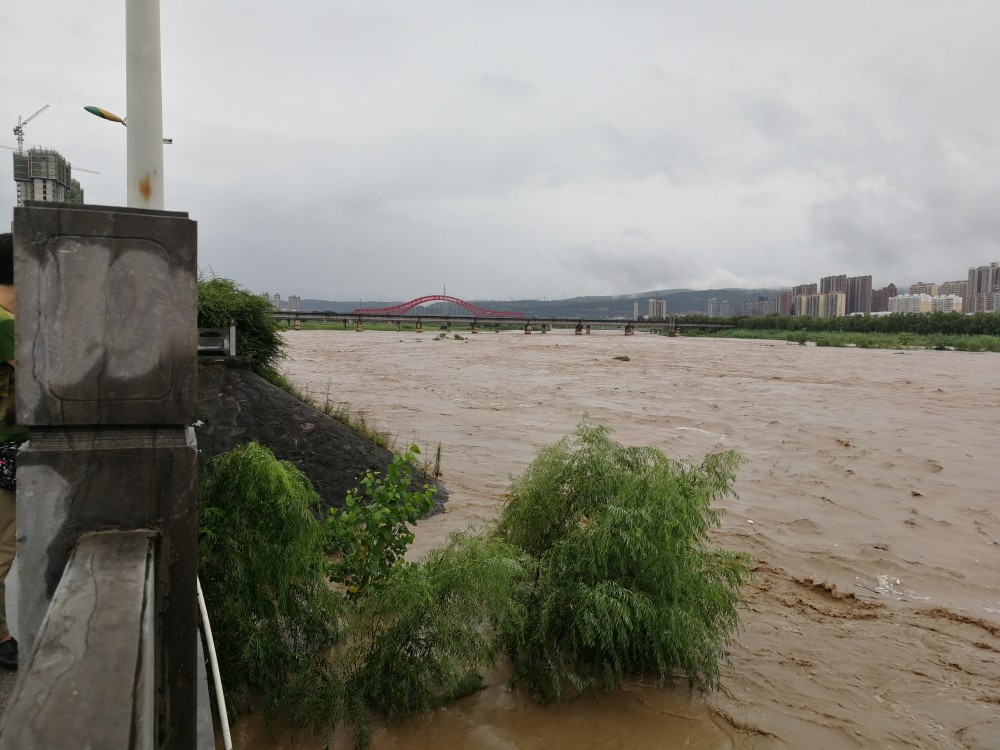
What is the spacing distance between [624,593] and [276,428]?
4.77m

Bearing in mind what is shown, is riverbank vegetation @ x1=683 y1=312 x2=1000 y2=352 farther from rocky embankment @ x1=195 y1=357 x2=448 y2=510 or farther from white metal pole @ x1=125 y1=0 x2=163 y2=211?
white metal pole @ x1=125 y1=0 x2=163 y2=211

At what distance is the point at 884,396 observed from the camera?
23328 millimetres

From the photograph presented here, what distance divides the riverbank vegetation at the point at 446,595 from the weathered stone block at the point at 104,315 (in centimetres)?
163

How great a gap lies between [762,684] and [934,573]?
11.5ft

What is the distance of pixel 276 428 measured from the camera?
764 cm

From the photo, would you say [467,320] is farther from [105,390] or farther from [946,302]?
[946,302]

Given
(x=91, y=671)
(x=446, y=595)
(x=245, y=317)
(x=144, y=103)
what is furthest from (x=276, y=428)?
(x=91, y=671)

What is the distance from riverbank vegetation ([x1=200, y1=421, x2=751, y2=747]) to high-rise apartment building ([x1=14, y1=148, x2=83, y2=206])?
3.17 metres

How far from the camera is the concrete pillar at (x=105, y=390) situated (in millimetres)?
1979

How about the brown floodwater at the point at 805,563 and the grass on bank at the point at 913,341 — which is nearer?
the brown floodwater at the point at 805,563

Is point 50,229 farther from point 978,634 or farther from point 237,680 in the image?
point 978,634

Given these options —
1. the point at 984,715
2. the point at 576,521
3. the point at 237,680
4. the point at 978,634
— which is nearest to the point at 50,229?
the point at 237,680

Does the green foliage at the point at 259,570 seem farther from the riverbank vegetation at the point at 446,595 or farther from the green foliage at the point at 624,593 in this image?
the green foliage at the point at 624,593

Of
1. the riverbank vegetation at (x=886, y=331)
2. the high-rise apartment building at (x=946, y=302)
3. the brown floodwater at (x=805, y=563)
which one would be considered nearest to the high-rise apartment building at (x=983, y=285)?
the high-rise apartment building at (x=946, y=302)
